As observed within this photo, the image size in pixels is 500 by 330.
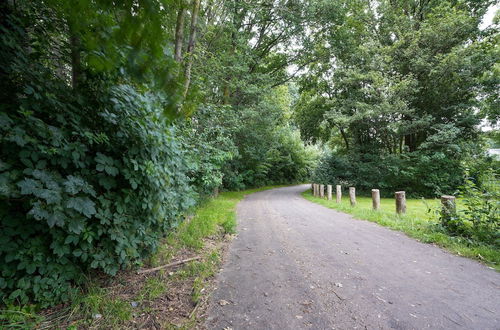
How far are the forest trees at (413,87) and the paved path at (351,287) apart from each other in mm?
9980

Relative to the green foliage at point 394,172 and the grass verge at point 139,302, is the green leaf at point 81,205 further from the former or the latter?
the green foliage at point 394,172

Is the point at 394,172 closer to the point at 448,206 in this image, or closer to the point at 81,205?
the point at 448,206

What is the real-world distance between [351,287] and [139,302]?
2.50m

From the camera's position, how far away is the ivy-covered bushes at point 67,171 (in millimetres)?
1732

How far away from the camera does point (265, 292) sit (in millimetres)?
2562

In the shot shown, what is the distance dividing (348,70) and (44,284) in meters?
14.9

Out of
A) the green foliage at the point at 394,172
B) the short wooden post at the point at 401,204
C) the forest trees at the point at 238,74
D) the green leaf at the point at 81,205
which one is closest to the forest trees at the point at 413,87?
the green foliage at the point at 394,172

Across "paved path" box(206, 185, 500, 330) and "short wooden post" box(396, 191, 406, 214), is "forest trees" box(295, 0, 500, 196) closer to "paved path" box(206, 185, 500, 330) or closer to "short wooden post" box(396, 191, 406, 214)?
"short wooden post" box(396, 191, 406, 214)

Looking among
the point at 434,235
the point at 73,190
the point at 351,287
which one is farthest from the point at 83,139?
the point at 434,235

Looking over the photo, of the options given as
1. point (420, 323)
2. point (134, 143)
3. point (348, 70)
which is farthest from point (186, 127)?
point (348, 70)

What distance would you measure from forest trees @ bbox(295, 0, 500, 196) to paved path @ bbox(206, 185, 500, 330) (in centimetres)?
998

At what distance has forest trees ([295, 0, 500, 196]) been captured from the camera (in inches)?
436

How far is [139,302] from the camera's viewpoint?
2.28m

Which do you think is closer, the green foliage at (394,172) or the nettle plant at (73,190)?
the nettle plant at (73,190)
